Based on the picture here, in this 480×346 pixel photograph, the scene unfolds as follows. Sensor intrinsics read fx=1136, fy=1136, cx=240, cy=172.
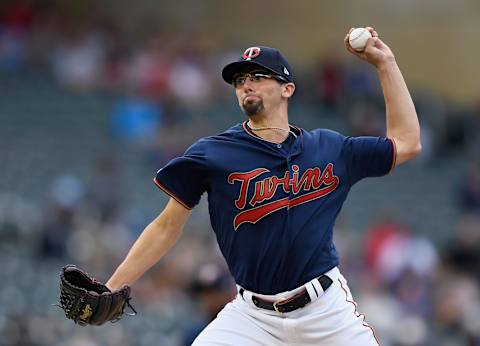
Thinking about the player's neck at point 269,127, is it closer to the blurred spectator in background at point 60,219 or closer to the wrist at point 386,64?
the wrist at point 386,64

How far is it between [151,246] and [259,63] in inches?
34.4

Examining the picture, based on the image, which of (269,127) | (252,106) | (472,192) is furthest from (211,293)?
(472,192)

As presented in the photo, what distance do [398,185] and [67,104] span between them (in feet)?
15.1

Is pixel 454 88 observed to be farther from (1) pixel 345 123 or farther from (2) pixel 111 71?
(2) pixel 111 71

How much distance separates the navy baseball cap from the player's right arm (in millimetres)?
595

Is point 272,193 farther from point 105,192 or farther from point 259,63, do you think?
point 105,192

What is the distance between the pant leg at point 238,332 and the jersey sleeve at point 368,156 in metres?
0.72

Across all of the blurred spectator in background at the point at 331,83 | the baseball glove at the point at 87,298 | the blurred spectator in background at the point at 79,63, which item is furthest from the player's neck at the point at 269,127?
the blurred spectator in background at the point at 331,83

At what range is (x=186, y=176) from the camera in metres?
4.65

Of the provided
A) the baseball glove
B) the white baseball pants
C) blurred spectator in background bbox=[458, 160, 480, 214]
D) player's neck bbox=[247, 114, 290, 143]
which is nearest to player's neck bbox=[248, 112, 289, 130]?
player's neck bbox=[247, 114, 290, 143]

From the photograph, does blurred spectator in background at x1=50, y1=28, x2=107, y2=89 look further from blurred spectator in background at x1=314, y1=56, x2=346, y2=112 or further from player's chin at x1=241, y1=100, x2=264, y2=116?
player's chin at x1=241, y1=100, x2=264, y2=116

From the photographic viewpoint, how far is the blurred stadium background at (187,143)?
33.7ft

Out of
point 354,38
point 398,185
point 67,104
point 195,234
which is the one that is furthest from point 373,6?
point 354,38

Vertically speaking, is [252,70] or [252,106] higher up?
[252,70]
